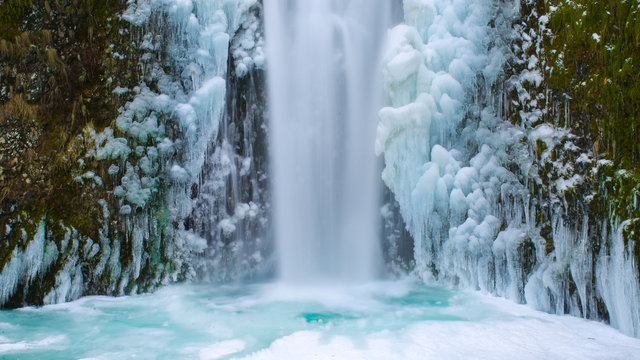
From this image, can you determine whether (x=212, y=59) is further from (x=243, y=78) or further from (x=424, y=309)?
(x=424, y=309)

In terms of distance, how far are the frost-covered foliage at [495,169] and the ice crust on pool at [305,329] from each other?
0.31 metres

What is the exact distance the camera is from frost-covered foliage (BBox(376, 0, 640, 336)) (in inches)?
154

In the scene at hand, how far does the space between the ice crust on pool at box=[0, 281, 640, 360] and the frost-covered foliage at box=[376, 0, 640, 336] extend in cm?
31

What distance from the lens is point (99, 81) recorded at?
202 inches

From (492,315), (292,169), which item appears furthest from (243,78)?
(492,315)

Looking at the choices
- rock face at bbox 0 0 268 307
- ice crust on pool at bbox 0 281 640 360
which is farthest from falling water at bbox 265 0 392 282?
ice crust on pool at bbox 0 281 640 360

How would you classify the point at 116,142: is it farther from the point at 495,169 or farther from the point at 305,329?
the point at 495,169

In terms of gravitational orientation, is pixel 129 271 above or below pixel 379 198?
below

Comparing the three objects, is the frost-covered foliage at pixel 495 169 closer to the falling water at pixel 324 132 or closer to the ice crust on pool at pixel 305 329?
the ice crust on pool at pixel 305 329

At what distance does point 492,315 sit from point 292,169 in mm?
2973

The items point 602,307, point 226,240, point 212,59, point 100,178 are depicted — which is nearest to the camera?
point 602,307

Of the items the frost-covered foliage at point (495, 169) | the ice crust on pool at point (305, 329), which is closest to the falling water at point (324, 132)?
the frost-covered foliage at point (495, 169)

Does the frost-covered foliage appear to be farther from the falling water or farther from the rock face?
the rock face

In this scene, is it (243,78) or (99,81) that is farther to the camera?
(243,78)
